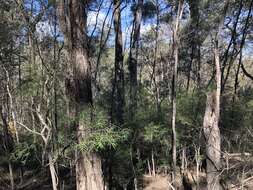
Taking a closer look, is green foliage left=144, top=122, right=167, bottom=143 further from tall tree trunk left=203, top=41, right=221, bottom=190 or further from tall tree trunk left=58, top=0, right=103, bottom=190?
tall tree trunk left=58, top=0, right=103, bottom=190

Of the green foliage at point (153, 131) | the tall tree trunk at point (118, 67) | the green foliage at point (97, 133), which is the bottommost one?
the green foliage at point (153, 131)

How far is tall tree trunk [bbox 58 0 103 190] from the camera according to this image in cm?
575

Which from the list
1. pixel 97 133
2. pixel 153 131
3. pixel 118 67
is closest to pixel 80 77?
pixel 97 133

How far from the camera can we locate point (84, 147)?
513 centimetres

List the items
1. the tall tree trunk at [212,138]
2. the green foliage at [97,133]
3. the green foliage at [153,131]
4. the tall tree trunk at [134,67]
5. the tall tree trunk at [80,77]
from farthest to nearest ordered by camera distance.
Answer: the tall tree trunk at [134,67] < the green foliage at [153,131] < the tall tree trunk at [212,138] < the tall tree trunk at [80,77] < the green foliage at [97,133]

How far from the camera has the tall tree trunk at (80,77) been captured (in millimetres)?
5750

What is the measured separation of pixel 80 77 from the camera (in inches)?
231

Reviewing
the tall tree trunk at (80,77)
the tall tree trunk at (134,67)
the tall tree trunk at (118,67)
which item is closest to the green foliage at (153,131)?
the tall tree trunk at (118,67)

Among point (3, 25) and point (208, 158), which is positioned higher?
point (3, 25)

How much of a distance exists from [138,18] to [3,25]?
504cm

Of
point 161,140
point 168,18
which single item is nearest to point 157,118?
point 161,140

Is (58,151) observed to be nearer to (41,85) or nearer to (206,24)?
(41,85)

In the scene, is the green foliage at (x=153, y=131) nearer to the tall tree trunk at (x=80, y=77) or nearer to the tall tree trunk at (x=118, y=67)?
the tall tree trunk at (x=118, y=67)

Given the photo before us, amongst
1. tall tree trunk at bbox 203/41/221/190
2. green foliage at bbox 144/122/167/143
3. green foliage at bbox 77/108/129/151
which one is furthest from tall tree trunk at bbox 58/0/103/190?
green foliage at bbox 144/122/167/143
